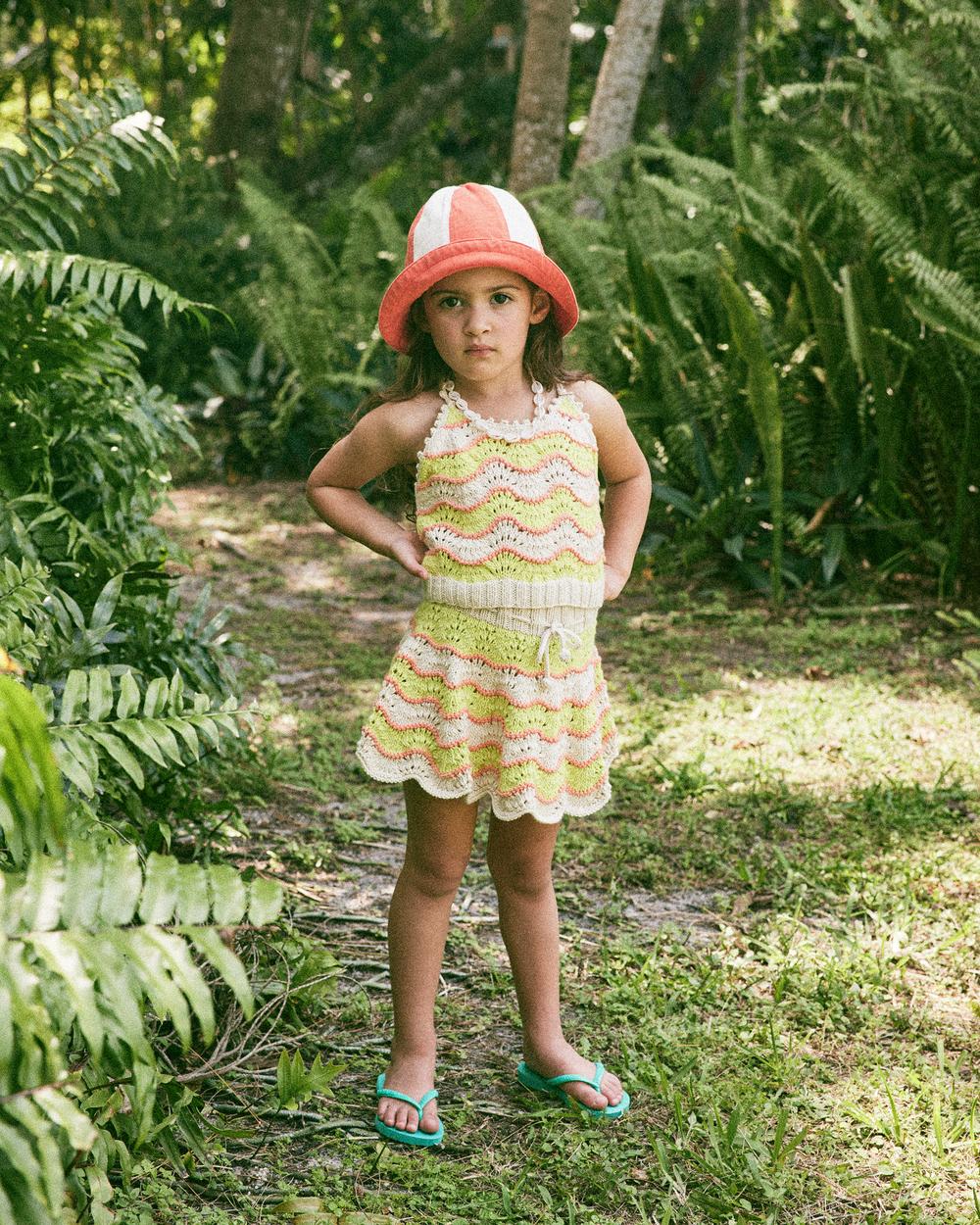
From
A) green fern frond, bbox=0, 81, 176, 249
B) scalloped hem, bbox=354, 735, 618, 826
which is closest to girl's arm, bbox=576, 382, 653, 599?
scalloped hem, bbox=354, 735, 618, 826

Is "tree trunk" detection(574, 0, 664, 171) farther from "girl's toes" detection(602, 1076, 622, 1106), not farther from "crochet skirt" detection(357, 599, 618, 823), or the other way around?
"girl's toes" detection(602, 1076, 622, 1106)

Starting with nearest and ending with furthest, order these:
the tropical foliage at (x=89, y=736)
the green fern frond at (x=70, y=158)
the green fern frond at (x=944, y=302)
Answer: the tropical foliage at (x=89, y=736) → the green fern frond at (x=70, y=158) → the green fern frond at (x=944, y=302)

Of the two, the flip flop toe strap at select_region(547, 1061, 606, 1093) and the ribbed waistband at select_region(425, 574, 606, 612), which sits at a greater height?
the ribbed waistband at select_region(425, 574, 606, 612)

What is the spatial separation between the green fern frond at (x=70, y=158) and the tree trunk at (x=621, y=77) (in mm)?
4826

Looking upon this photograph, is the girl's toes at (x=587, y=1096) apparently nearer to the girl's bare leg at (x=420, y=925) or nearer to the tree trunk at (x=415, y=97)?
the girl's bare leg at (x=420, y=925)

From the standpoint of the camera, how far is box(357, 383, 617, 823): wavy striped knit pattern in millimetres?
2125

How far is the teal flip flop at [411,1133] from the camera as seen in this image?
2143 mm

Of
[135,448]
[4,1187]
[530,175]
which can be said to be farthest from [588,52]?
[4,1187]

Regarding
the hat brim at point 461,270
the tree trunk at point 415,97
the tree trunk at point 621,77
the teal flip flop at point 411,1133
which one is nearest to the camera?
the hat brim at point 461,270

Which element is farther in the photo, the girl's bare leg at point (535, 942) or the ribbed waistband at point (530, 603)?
the girl's bare leg at point (535, 942)

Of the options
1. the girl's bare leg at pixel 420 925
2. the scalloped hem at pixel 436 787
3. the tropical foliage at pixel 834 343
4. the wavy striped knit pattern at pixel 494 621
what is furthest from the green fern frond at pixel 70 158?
the tropical foliage at pixel 834 343

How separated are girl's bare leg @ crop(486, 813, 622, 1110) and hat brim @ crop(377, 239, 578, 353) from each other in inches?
35.3

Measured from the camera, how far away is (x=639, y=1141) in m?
2.17

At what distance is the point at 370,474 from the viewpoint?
227 cm
